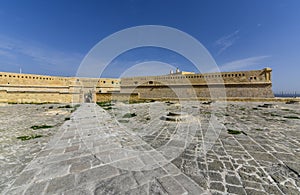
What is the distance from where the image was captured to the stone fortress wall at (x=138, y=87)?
1697cm

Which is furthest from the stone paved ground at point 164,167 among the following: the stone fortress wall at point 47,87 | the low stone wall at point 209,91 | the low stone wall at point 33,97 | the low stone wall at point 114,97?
the low stone wall at point 209,91

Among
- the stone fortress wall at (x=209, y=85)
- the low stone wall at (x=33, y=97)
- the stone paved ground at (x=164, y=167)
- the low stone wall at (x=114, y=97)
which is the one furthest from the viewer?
the low stone wall at (x=114, y=97)

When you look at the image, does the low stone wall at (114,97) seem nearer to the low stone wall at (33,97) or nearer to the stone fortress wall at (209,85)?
the low stone wall at (33,97)

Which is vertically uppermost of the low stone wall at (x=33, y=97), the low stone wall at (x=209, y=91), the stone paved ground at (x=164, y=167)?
the low stone wall at (x=209, y=91)

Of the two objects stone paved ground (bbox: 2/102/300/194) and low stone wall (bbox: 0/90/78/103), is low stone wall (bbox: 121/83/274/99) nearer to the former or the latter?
low stone wall (bbox: 0/90/78/103)

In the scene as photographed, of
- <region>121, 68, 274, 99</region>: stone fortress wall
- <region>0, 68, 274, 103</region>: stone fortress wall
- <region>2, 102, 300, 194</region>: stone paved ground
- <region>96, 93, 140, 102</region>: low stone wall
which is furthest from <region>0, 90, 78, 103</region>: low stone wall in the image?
<region>2, 102, 300, 194</region>: stone paved ground

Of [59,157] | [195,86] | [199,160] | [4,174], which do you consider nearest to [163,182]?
[199,160]

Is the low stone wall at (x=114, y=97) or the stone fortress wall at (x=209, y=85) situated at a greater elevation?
the stone fortress wall at (x=209, y=85)

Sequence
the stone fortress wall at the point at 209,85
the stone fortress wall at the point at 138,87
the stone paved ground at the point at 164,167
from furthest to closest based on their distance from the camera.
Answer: the stone fortress wall at the point at 209,85, the stone fortress wall at the point at 138,87, the stone paved ground at the point at 164,167

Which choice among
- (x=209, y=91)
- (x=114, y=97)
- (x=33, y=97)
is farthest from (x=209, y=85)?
(x=33, y=97)

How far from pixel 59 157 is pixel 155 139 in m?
2.09

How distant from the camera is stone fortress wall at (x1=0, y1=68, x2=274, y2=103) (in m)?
17.0

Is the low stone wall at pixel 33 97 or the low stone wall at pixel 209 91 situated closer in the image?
the low stone wall at pixel 33 97

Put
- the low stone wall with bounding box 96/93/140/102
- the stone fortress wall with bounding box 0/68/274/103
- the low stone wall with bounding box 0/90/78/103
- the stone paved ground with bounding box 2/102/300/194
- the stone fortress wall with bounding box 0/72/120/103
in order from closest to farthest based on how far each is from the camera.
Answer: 1. the stone paved ground with bounding box 2/102/300/194
2. the low stone wall with bounding box 0/90/78/103
3. the stone fortress wall with bounding box 0/72/120/103
4. the stone fortress wall with bounding box 0/68/274/103
5. the low stone wall with bounding box 96/93/140/102
